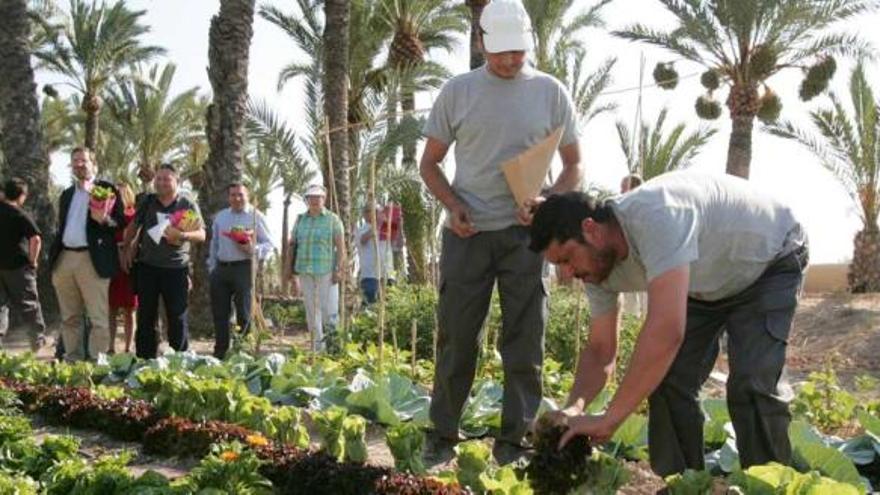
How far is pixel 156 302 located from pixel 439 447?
13.2 feet

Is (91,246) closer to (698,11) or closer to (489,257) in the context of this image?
(489,257)

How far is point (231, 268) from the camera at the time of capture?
9.24 m

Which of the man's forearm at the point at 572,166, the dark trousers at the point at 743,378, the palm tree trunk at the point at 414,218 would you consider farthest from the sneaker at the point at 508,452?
the palm tree trunk at the point at 414,218

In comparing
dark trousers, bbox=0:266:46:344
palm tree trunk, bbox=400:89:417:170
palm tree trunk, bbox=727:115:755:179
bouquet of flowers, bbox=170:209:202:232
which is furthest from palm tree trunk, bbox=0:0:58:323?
palm tree trunk, bbox=727:115:755:179

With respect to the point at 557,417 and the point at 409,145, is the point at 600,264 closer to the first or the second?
the point at 557,417

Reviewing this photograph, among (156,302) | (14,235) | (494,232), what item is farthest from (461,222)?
(14,235)

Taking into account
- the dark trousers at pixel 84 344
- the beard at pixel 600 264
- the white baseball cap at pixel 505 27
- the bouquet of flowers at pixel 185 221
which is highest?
the white baseball cap at pixel 505 27

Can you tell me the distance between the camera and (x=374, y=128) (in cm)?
1533

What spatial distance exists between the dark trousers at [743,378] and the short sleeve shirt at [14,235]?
7339 millimetres

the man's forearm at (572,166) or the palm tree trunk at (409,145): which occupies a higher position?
the palm tree trunk at (409,145)

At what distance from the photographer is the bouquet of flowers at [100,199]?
8500 millimetres

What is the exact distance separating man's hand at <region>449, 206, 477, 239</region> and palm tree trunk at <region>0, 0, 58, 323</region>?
878 centimetres

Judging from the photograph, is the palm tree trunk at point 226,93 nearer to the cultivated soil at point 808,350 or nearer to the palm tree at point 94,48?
the cultivated soil at point 808,350

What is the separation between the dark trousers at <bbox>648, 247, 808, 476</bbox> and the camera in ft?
12.4
